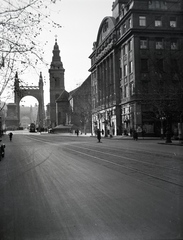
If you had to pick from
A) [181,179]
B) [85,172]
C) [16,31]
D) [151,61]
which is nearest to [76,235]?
[181,179]

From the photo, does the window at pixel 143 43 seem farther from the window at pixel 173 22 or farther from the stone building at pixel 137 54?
the window at pixel 173 22

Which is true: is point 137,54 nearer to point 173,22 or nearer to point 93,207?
point 173,22

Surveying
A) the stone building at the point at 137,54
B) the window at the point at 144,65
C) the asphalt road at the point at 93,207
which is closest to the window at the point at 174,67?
the stone building at the point at 137,54

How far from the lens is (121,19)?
159 feet

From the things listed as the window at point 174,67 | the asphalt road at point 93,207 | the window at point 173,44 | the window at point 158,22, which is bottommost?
the asphalt road at point 93,207

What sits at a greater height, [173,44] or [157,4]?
[157,4]

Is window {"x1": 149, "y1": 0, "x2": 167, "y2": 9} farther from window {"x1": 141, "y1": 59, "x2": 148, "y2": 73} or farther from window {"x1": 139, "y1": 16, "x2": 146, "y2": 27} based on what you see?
window {"x1": 141, "y1": 59, "x2": 148, "y2": 73}

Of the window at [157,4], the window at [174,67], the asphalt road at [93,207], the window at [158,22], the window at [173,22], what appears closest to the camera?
the asphalt road at [93,207]

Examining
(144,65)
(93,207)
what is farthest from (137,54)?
(93,207)

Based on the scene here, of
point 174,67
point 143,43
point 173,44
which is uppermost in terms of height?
point 143,43

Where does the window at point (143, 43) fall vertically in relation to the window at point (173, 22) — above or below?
below

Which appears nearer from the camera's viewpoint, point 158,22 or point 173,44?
point 173,44

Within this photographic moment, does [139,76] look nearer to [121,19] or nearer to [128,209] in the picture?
[121,19]

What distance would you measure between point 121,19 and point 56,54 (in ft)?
219
